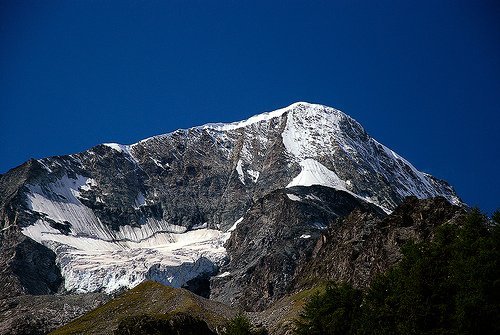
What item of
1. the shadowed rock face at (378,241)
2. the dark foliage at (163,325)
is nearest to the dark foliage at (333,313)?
the dark foliage at (163,325)

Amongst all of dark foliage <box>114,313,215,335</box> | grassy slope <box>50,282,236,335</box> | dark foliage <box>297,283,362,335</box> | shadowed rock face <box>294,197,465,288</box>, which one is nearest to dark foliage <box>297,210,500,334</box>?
dark foliage <box>297,283,362,335</box>

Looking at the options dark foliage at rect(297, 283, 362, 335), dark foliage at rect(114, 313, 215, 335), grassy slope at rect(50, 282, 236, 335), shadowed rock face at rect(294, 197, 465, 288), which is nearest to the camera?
dark foliage at rect(297, 283, 362, 335)

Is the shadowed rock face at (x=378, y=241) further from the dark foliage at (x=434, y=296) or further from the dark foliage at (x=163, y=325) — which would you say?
the dark foliage at (x=163, y=325)

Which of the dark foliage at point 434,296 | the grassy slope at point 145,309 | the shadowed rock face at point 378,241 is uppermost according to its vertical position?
the shadowed rock face at point 378,241

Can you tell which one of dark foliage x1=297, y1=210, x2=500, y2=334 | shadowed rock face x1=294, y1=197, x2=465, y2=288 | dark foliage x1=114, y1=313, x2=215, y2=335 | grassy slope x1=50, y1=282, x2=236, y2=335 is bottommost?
dark foliage x1=297, y1=210, x2=500, y2=334

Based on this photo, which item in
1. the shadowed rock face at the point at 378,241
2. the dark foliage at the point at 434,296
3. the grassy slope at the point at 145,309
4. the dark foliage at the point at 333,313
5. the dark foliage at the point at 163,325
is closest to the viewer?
the dark foliage at the point at 434,296

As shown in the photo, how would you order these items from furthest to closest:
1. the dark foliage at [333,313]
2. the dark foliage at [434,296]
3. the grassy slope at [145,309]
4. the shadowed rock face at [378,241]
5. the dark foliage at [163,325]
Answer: the shadowed rock face at [378,241], the grassy slope at [145,309], the dark foliage at [163,325], the dark foliage at [333,313], the dark foliage at [434,296]

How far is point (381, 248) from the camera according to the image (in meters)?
148

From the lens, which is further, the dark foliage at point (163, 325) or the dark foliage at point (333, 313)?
the dark foliage at point (163, 325)

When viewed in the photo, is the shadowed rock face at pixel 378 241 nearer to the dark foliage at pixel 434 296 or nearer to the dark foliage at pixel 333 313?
the dark foliage at pixel 333 313

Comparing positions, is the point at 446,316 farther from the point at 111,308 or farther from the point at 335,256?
the point at 335,256

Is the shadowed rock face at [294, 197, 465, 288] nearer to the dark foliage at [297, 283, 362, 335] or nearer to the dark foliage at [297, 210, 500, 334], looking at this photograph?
the dark foliage at [297, 283, 362, 335]

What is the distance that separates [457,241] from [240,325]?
3081 centimetres

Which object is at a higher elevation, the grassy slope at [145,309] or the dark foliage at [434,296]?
the grassy slope at [145,309]
